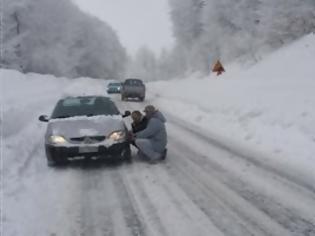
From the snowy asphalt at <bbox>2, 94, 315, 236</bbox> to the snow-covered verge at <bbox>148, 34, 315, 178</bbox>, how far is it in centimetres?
117

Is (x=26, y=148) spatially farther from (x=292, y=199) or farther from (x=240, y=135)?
(x=292, y=199)

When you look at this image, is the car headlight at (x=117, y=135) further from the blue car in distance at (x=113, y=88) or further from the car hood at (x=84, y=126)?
the blue car in distance at (x=113, y=88)

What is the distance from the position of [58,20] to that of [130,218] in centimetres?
6056

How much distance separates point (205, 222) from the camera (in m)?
7.00

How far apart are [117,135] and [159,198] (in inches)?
136

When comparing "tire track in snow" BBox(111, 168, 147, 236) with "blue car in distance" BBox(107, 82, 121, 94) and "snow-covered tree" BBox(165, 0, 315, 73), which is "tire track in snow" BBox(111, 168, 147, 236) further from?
"blue car in distance" BBox(107, 82, 121, 94)

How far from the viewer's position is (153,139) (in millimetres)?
12266

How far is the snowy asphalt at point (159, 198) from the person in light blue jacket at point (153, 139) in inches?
13.0

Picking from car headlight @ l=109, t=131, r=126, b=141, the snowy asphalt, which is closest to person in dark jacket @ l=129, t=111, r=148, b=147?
the snowy asphalt

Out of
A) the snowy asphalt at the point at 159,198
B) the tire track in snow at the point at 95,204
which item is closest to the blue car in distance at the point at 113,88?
the snowy asphalt at the point at 159,198

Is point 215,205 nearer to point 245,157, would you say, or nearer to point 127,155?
point 127,155

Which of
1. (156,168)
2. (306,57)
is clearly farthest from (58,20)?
(156,168)

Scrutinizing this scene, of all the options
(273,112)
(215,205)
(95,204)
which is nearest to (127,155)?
(95,204)

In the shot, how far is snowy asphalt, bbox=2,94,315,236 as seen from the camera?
22.5ft
